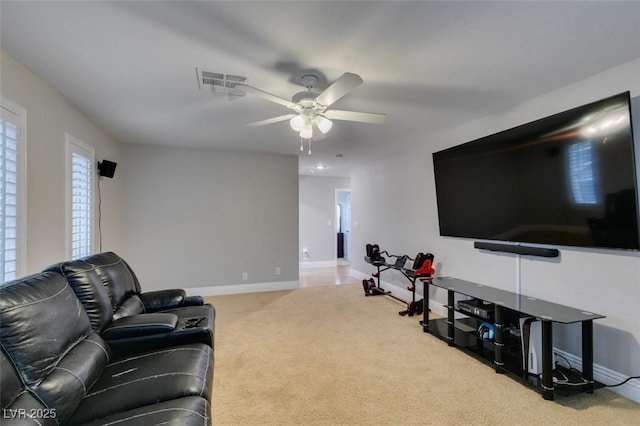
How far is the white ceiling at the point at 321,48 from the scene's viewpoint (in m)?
1.65

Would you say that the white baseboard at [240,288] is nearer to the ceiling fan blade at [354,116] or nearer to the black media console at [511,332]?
the black media console at [511,332]

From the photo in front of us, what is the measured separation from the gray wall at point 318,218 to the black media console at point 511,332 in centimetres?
484

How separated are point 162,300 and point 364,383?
1.91 m

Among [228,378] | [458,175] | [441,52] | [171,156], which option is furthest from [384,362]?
[171,156]

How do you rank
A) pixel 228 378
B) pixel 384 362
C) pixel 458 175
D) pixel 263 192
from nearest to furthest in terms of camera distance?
pixel 228 378 < pixel 384 362 < pixel 458 175 < pixel 263 192

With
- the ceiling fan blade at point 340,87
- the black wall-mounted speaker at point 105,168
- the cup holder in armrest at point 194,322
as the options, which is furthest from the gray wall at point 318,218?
the ceiling fan blade at point 340,87

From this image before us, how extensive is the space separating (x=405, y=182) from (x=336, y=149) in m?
1.24

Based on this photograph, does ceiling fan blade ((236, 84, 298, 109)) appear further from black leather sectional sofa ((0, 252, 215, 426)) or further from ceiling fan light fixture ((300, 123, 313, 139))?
black leather sectional sofa ((0, 252, 215, 426))

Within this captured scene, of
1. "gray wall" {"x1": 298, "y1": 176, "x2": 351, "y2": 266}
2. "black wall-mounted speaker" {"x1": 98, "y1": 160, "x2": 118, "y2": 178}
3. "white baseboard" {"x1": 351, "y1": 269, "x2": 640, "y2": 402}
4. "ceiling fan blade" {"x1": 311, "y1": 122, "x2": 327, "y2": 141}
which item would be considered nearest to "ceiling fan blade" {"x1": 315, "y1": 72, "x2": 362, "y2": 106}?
"ceiling fan blade" {"x1": 311, "y1": 122, "x2": 327, "y2": 141}

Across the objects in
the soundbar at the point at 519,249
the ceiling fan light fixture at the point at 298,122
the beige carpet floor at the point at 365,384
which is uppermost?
the ceiling fan light fixture at the point at 298,122

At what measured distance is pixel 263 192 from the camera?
5.35m

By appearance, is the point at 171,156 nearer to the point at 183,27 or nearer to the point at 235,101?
the point at 235,101

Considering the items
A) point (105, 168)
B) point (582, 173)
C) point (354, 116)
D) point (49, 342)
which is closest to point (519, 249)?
point (582, 173)

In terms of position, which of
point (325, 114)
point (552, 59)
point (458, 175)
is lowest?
point (458, 175)
